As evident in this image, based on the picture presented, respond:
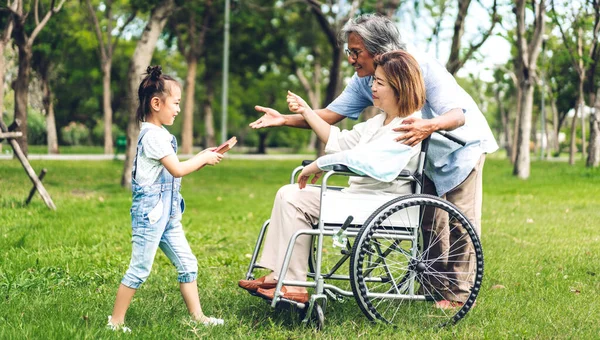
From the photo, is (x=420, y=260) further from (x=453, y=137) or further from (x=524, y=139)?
(x=524, y=139)

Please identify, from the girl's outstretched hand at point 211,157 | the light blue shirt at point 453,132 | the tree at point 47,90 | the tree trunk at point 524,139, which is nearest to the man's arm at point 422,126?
the light blue shirt at point 453,132

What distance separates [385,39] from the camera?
14.7 ft

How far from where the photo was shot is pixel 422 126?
13.6 ft

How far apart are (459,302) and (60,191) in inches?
366

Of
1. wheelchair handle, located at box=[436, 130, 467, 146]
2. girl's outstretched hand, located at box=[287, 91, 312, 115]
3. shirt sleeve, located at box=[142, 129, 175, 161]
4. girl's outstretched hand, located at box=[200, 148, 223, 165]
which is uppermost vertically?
girl's outstretched hand, located at box=[287, 91, 312, 115]

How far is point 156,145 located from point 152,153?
0.15ft

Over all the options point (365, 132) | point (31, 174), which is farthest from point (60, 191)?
point (365, 132)

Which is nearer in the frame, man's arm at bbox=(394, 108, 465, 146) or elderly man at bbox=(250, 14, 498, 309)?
man's arm at bbox=(394, 108, 465, 146)

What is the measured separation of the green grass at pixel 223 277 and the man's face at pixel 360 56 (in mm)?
1384

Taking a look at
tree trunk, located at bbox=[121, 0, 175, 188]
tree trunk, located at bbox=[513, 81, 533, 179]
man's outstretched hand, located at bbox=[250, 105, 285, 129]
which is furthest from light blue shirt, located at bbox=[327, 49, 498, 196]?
tree trunk, located at bbox=[513, 81, 533, 179]

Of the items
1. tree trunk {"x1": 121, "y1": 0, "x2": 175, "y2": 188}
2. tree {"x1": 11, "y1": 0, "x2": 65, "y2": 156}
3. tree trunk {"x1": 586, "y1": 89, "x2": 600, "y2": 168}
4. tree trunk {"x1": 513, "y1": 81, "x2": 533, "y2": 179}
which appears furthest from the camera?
tree trunk {"x1": 586, "y1": 89, "x2": 600, "y2": 168}

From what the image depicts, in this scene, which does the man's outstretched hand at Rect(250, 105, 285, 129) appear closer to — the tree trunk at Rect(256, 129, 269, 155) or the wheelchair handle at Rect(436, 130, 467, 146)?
the wheelchair handle at Rect(436, 130, 467, 146)

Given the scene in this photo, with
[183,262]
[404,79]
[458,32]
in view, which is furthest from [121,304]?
[458,32]

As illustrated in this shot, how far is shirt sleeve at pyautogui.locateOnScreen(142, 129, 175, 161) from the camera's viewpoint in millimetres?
3980
